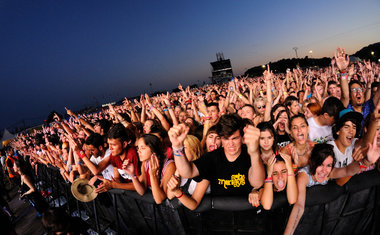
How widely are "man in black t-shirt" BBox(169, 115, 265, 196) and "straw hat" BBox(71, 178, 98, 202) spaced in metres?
1.70

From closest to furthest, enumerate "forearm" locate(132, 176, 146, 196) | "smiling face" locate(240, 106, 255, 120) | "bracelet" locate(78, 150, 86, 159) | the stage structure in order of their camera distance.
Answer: "forearm" locate(132, 176, 146, 196)
"bracelet" locate(78, 150, 86, 159)
"smiling face" locate(240, 106, 255, 120)
the stage structure

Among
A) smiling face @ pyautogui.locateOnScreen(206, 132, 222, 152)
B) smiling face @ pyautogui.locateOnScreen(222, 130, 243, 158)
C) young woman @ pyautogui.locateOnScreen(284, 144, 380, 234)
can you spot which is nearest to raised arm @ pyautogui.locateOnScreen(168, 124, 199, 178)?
smiling face @ pyautogui.locateOnScreen(222, 130, 243, 158)

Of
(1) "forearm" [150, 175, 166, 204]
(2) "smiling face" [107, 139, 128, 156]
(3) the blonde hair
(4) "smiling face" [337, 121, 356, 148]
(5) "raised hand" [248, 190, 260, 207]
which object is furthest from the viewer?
(2) "smiling face" [107, 139, 128, 156]

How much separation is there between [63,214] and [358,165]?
301 cm

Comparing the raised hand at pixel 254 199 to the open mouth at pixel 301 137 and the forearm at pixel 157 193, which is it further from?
the open mouth at pixel 301 137

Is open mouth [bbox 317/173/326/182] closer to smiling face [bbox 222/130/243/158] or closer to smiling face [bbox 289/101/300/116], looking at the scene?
smiling face [bbox 222/130/243/158]

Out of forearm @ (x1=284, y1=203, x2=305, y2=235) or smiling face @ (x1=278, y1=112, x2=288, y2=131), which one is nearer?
forearm @ (x1=284, y1=203, x2=305, y2=235)

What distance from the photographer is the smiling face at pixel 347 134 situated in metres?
2.33

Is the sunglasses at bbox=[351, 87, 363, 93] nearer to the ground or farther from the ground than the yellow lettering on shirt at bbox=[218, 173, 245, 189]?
farther from the ground

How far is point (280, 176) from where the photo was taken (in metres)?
1.72

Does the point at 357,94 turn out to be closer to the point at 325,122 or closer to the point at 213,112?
the point at 325,122

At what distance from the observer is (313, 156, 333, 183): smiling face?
5.99 ft

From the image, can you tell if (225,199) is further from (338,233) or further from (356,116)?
(356,116)

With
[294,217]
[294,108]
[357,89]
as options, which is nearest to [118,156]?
[294,217]
